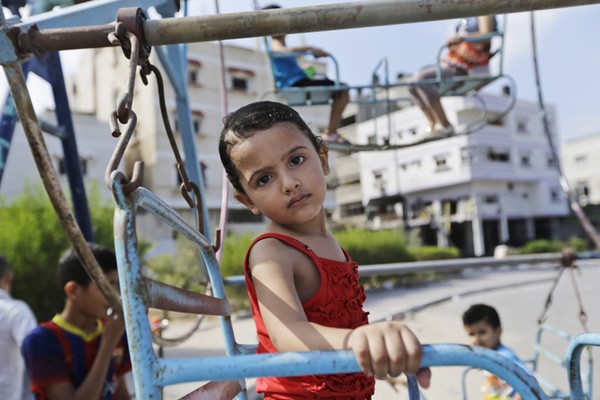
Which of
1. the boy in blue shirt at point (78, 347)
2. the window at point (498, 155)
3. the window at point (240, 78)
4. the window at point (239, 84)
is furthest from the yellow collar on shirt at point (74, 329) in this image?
the window at point (498, 155)

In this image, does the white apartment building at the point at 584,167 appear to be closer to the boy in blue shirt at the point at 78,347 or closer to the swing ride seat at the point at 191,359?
the boy in blue shirt at the point at 78,347

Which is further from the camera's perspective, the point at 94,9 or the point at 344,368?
the point at 94,9

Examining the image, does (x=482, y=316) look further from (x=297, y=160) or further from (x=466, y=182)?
(x=466, y=182)

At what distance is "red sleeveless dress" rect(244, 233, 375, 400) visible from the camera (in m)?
0.94

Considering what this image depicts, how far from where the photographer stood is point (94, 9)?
1.41m

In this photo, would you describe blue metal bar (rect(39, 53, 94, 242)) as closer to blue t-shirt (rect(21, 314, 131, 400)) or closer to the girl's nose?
blue t-shirt (rect(21, 314, 131, 400))

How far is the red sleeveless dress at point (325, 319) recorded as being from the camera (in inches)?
36.9

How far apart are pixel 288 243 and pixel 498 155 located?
92.1 feet

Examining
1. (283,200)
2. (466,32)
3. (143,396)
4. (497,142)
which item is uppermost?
(497,142)

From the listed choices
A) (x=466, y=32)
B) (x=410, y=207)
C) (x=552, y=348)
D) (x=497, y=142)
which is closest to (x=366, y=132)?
(x=410, y=207)

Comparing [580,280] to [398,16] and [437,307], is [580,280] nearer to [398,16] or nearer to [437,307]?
[437,307]

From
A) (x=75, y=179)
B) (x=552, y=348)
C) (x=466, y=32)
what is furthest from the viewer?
(x=552, y=348)

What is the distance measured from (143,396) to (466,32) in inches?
123

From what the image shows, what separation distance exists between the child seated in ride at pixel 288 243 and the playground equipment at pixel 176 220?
0.13 metres
